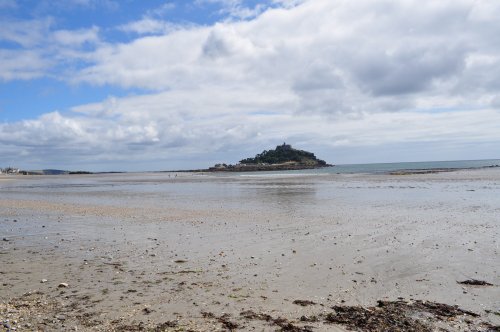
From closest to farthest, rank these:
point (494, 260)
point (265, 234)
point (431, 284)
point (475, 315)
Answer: point (475, 315), point (431, 284), point (494, 260), point (265, 234)

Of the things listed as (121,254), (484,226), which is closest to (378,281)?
(121,254)

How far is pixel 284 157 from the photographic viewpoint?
18175cm

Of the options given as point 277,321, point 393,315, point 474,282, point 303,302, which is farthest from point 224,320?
point 474,282

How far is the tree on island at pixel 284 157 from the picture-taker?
17988 centimetres

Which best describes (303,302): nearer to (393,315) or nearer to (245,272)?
(393,315)

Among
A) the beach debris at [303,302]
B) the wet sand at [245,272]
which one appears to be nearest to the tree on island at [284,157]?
the wet sand at [245,272]

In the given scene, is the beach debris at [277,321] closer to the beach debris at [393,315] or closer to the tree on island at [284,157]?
the beach debris at [393,315]

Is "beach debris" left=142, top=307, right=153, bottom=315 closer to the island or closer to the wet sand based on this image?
the wet sand

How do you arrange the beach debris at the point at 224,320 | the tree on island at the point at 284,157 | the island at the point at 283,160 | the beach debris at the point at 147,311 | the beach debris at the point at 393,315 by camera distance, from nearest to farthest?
the beach debris at the point at 393,315
the beach debris at the point at 224,320
the beach debris at the point at 147,311
the island at the point at 283,160
the tree on island at the point at 284,157

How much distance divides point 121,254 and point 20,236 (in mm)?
6016

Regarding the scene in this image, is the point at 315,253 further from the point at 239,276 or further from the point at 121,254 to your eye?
the point at 121,254

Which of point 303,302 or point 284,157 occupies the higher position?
point 284,157

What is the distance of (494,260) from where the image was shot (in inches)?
397

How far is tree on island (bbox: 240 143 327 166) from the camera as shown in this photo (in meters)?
180
